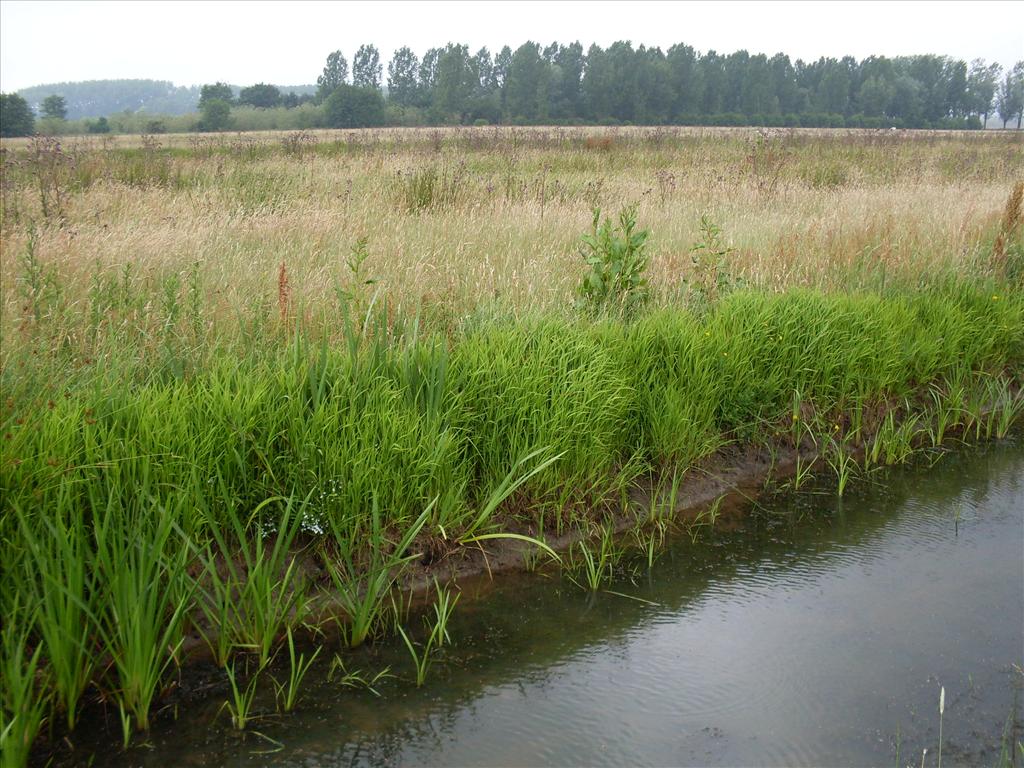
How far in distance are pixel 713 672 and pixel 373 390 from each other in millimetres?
2012

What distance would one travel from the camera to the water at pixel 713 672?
8.77 ft

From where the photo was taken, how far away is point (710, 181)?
12.4 meters

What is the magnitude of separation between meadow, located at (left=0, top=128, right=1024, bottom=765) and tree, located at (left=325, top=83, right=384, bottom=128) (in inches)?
1852

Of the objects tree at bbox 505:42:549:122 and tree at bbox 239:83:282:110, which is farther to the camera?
tree at bbox 505:42:549:122

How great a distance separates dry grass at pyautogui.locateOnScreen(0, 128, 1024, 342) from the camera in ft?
18.7

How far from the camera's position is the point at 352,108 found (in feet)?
176

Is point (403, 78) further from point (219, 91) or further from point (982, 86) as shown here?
point (982, 86)

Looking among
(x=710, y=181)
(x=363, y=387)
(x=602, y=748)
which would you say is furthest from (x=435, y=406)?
(x=710, y=181)

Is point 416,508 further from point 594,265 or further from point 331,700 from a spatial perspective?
point 594,265

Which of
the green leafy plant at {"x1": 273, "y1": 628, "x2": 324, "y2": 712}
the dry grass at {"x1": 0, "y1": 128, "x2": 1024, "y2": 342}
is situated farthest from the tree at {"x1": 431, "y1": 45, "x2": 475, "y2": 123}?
the green leafy plant at {"x1": 273, "y1": 628, "x2": 324, "y2": 712}

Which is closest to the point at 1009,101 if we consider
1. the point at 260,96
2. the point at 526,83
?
the point at 526,83

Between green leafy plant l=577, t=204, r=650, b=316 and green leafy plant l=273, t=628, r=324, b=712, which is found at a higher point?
green leafy plant l=577, t=204, r=650, b=316

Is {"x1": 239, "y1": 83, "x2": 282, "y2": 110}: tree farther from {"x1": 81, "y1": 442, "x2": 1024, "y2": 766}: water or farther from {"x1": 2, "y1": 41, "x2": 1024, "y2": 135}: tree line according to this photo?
{"x1": 81, "y1": 442, "x2": 1024, "y2": 766}: water

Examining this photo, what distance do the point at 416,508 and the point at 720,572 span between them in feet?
5.02
